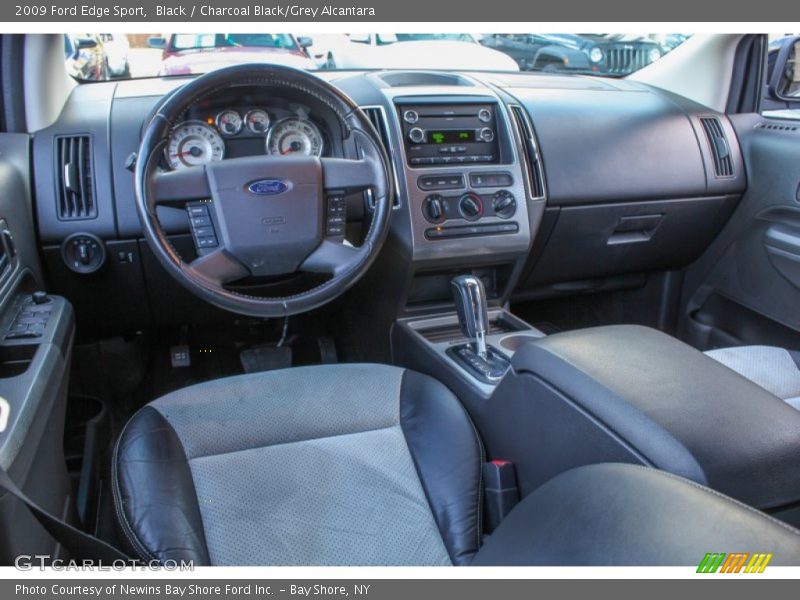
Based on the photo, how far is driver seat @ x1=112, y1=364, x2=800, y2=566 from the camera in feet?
4.32

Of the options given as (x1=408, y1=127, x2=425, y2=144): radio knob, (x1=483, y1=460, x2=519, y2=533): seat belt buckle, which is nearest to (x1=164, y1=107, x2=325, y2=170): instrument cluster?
(x1=408, y1=127, x2=425, y2=144): radio knob

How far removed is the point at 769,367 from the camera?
1.95 m

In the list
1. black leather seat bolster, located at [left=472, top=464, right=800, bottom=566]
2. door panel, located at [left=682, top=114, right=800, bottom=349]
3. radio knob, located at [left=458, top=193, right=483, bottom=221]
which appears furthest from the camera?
door panel, located at [left=682, top=114, right=800, bottom=349]

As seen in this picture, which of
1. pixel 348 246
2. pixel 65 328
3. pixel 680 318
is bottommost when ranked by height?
pixel 680 318

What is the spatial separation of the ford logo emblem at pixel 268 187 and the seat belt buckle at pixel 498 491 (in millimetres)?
823

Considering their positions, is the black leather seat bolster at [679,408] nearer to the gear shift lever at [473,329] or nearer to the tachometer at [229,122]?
the gear shift lever at [473,329]

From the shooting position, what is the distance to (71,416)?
204cm

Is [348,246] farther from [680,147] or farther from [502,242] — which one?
[680,147]

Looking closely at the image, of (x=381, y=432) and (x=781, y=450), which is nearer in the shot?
(x=781, y=450)

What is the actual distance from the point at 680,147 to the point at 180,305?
1791 mm

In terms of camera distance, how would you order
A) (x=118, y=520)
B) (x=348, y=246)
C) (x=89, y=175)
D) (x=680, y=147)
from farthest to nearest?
(x=680, y=147)
(x=89, y=175)
(x=348, y=246)
(x=118, y=520)

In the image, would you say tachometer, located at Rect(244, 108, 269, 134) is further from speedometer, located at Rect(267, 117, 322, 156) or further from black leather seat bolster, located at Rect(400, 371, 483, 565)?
black leather seat bolster, located at Rect(400, 371, 483, 565)

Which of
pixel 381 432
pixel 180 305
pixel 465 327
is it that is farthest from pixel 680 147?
pixel 180 305

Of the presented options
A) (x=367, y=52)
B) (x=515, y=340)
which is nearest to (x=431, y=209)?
(x=515, y=340)
